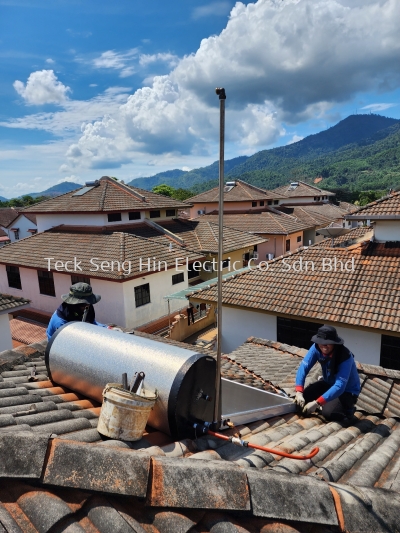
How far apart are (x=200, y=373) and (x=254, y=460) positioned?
83 centimetres

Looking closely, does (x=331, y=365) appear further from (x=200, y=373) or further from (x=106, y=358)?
(x=106, y=358)

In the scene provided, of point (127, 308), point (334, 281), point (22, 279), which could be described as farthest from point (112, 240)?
point (334, 281)

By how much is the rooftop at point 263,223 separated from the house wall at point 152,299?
12962mm

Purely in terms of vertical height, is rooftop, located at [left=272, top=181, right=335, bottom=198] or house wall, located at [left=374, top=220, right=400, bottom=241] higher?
rooftop, located at [left=272, top=181, right=335, bottom=198]

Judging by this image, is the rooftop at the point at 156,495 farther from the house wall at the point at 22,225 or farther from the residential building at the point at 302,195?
the house wall at the point at 22,225

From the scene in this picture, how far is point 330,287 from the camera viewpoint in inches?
450

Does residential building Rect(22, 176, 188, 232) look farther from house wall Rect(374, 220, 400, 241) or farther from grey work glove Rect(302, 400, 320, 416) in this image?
grey work glove Rect(302, 400, 320, 416)

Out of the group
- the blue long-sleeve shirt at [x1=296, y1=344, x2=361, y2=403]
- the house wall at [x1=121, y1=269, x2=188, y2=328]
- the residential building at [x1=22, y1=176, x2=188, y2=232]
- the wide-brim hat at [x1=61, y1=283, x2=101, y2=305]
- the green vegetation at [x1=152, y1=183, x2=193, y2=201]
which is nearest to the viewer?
the blue long-sleeve shirt at [x1=296, y1=344, x2=361, y2=403]

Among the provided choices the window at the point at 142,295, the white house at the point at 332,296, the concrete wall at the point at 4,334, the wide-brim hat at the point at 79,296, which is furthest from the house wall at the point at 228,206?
the wide-brim hat at the point at 79,296

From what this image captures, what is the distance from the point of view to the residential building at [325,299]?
1020 centimetres

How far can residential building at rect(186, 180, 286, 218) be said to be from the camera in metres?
37.5

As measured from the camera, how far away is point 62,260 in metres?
19.4

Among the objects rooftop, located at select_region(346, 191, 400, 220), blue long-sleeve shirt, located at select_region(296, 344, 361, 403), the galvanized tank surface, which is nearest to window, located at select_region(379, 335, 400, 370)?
rooftop, located at select_region(346, 191, 400, 220)

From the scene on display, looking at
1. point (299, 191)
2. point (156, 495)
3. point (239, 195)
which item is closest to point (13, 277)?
point (156, 495)
